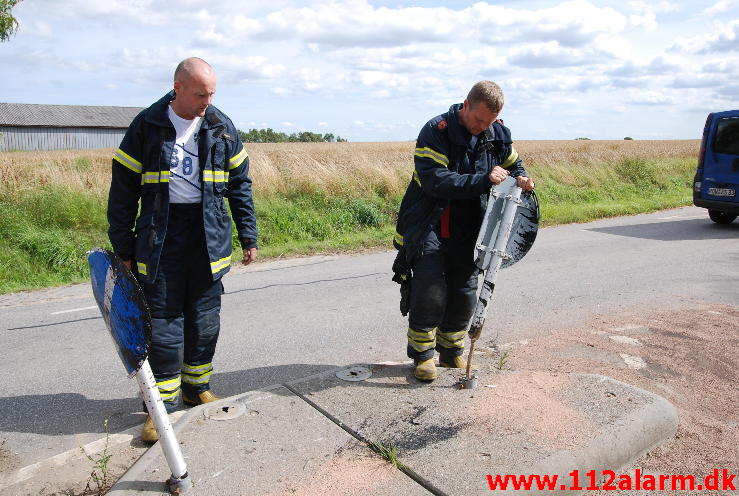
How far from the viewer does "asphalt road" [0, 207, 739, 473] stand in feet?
12.8

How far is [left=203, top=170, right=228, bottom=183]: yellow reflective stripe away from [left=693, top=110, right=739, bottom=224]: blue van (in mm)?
10688

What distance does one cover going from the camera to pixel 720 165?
11.3 m

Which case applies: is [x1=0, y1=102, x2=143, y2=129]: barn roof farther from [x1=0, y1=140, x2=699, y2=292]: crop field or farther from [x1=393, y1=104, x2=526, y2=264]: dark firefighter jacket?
[x1=393, y1=104, x2=526, y2=264]: dark firefighter jacket

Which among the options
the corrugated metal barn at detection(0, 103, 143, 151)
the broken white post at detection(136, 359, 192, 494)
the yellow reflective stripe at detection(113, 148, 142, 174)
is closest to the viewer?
the broken white post at detection(136, 359, 192, 494)

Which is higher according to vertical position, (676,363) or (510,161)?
(510,161)

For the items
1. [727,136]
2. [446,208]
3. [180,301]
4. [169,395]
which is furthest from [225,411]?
[727,136]

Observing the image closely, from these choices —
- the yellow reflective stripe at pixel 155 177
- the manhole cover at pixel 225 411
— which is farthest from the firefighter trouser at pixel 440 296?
the yellow reflective stripe at pixel 155 177

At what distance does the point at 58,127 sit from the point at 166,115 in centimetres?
6149

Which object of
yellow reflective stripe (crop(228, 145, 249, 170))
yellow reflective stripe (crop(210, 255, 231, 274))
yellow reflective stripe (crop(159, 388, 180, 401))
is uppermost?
yellow reflective stripe (crop(228, 145, 249, 170))

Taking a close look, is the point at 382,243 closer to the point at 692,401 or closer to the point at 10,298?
the point at 10,298

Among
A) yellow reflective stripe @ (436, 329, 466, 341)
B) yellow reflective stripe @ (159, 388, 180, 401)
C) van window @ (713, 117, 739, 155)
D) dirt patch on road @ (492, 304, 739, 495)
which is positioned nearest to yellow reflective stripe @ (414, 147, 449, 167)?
yellow reflective stripe @ (436, 329, 466, 341)

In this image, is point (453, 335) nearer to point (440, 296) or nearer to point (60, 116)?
point (440, 296)

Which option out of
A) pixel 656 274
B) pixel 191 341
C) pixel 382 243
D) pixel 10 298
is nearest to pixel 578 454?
pixel 191 341

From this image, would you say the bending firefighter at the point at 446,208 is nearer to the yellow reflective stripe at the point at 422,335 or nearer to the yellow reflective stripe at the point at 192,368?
the yellow reflective stripe at the point at 422,335
